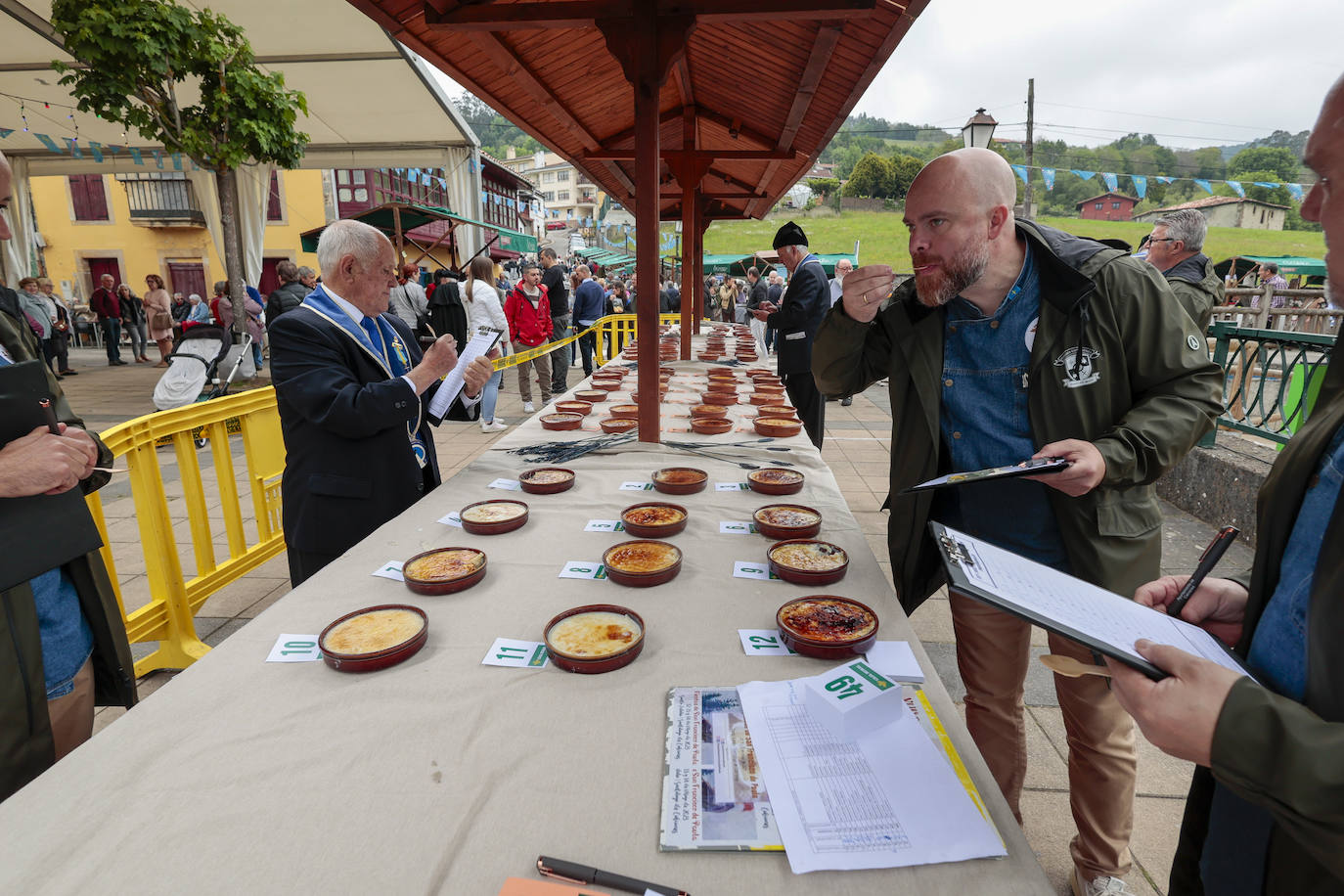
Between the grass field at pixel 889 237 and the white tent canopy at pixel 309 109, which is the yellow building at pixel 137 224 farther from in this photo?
the grass field at pixel 889 237

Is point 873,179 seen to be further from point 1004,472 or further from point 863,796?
point 863,796

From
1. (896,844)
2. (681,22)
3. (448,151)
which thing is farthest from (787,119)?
(448,151)

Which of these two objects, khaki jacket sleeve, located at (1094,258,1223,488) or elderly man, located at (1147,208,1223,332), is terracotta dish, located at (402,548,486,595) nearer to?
khaki jacket sleeve, located at (1094,258,1223,488)

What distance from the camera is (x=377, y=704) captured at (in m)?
1.24

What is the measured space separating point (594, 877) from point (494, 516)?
4.71 ft

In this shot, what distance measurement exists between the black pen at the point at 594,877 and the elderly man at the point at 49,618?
4.38 ft

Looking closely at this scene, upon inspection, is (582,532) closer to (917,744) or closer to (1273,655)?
(917,744)

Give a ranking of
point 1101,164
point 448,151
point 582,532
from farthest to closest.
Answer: point 1101,164 → point 448,151 → point 582,532

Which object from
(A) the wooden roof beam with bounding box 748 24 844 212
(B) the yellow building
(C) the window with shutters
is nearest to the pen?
(A) the wooden roof beam with bounding box 748 24 844 212

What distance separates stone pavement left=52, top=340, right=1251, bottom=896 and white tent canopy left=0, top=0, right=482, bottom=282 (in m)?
5.51

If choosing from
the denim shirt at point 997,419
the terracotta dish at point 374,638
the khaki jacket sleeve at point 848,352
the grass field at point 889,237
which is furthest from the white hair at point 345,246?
the grass field at point 889,237

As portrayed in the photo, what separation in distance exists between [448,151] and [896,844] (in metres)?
13.3

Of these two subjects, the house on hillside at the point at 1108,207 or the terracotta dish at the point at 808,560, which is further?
the house on hillside at the point at 1108,207

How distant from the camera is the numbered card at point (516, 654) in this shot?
137 centimetres
